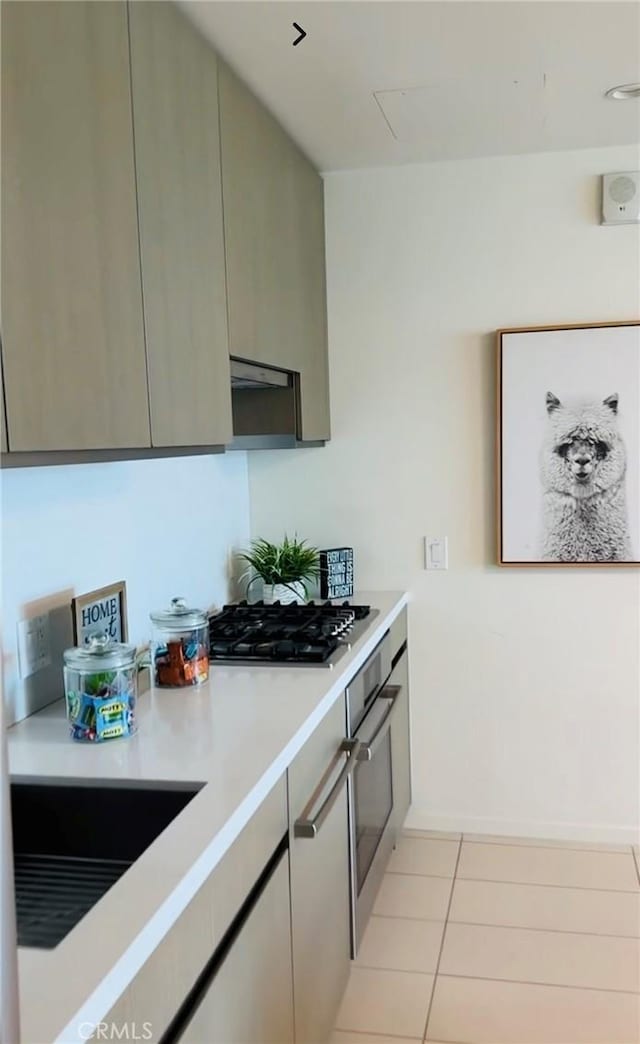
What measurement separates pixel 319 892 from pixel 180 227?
4.88 ft

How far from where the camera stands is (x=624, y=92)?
246 centimetres

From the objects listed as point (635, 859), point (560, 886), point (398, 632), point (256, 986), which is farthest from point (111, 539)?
point (635, 859)

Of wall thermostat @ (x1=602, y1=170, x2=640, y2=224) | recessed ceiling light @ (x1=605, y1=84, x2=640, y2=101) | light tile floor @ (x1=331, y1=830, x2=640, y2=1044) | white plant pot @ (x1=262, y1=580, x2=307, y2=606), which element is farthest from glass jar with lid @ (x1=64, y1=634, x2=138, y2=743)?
wall thermostat @ (x1=602, y1=170, x2=640, y2=224)

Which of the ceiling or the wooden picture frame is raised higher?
the ceiling

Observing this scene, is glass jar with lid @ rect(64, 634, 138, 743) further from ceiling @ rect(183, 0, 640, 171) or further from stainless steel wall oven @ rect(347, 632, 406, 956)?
ceiling @ rect(183, 0, 640, 171)

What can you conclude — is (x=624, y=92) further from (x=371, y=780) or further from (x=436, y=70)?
(x=371, y=780)

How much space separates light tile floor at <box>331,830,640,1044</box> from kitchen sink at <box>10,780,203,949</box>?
109cm

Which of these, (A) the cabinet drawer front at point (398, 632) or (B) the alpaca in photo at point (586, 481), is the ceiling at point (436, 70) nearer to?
(B) the alpaca in photo at point (586, 481)

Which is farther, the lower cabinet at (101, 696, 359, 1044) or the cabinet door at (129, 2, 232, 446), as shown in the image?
the cabinet door at (129, 2, 232, 446)

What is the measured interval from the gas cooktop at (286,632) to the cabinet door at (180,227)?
0.60 m

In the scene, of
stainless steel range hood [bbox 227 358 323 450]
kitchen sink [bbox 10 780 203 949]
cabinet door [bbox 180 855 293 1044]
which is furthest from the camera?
stainless steel range hood [bbox 227 358 323 450]

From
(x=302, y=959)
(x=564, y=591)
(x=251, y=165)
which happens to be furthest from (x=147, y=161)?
(x=564, y=591)

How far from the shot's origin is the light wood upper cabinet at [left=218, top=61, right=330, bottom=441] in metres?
2.20

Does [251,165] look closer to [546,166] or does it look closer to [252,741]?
[546,166]
